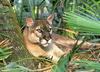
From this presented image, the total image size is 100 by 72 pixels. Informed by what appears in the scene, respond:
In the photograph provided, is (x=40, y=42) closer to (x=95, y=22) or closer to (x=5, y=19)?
(x=5, y=19)

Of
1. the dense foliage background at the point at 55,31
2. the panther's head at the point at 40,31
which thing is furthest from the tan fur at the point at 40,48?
the dense foliage background at the point at 55,31

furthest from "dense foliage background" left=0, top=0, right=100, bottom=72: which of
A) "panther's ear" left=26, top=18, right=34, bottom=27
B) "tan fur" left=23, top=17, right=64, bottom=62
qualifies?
"tan fur" left=23, top=17, right=64, bottom=62

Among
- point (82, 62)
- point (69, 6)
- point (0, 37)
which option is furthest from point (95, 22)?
point (69, 6)

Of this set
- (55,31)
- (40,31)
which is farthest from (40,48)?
(55,31)

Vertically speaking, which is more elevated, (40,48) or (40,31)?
(40,31)

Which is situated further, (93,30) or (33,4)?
(33,4)

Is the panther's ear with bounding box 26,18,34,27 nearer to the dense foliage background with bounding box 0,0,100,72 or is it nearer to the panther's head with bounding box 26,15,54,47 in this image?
the panther's head with bounding box 26,15,54,47

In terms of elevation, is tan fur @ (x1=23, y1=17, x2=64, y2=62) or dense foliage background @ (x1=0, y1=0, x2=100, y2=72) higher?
dense foliage background @ (x1=0, y1=0, x2=100, y2=72)

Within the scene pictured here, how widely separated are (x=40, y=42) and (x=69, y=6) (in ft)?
2.14

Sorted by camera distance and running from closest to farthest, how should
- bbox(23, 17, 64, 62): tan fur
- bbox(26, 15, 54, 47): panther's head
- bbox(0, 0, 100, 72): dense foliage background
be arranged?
bbox(0, 0, 100, 72): dense foliage background → bbox(26, 15, 54, 47): panther's head → bbox(23, 17, 64, 62): tan fur

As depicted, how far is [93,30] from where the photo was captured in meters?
1.54

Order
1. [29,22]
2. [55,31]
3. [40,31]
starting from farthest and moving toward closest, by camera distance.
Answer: [55,31], [29,22], [40,31]

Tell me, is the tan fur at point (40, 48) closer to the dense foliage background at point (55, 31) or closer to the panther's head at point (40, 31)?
the panther's head at point (40, 31)

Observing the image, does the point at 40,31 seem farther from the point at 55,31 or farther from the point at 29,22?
the point at 55,31
